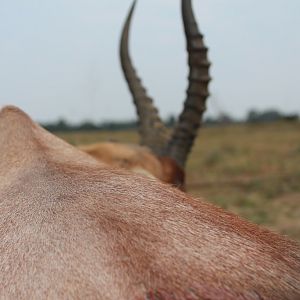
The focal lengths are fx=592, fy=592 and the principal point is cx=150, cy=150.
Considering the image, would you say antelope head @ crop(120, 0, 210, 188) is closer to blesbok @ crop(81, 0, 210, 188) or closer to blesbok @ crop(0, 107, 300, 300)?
blesbok @ crop(81, 0, 210, 188)

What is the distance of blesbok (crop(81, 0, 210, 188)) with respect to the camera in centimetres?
462

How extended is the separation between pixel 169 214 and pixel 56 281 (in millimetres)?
440

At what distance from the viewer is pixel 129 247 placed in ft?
5.89

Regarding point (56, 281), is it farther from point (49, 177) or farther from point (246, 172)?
point (246, 172)

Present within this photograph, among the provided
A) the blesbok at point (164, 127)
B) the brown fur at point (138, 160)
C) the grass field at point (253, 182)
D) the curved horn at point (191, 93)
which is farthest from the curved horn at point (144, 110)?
the brown fur at point (138, 160)

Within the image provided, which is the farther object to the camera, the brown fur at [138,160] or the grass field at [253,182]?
the grass field at [253,182]

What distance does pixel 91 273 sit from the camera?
1756 mm

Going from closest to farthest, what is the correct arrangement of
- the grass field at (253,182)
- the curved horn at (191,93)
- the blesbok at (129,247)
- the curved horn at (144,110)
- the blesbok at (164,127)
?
the blesbok at (129,247) < the blesbok at (164,127) < the curved horn at (191,93) < the curved horn at (144,110) < the grass field at (253,182)

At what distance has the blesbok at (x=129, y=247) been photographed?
5.48ft

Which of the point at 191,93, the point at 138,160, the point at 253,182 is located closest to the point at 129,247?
the point at 138,160

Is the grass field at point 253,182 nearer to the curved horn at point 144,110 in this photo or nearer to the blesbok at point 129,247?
the curved horn at point 144,110

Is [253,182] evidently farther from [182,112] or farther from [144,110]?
[182,112]

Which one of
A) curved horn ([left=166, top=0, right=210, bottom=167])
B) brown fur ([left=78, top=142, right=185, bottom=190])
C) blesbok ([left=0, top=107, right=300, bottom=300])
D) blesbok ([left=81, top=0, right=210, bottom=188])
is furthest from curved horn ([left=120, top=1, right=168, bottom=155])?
blesbok ([left=0, top=107, right=300, bottom=300])

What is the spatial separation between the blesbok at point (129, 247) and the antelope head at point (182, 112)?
2.56 metres
